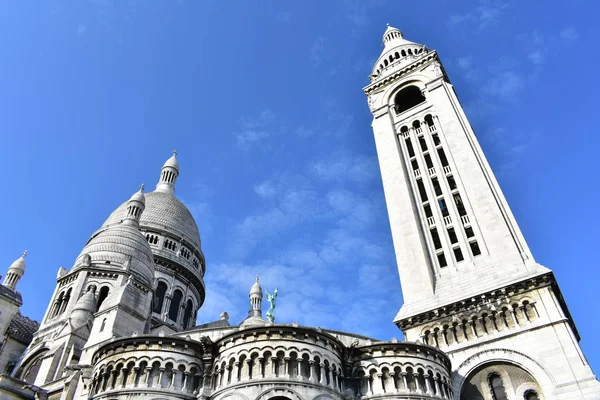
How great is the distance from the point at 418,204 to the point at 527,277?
11.3 m

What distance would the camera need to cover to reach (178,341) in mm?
26469

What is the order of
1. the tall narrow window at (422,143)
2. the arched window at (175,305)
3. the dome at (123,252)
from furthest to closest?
the arched window at (175,305) < the dome at (123,252) < the tall narrow window at (422,143)

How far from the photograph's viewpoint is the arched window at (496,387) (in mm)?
27625

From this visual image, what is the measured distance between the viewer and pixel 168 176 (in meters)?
74.7

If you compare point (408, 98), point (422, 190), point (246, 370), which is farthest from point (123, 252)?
point (408, 98)

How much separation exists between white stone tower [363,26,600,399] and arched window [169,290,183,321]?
2903 centimetres

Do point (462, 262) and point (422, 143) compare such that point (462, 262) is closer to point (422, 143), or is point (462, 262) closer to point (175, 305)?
point (422, 143)

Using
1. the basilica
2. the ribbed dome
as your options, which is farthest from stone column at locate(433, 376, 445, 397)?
the ribbed dome

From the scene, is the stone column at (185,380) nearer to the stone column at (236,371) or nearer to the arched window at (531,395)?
the stone column at (236,371)

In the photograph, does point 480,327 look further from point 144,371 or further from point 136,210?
point 136,210

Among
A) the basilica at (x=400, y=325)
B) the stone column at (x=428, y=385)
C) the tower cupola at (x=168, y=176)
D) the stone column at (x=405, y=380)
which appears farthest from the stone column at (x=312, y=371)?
the tower cupola at (x=168, y=176)

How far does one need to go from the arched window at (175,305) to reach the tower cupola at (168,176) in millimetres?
18907

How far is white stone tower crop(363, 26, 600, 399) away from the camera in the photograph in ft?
90.4

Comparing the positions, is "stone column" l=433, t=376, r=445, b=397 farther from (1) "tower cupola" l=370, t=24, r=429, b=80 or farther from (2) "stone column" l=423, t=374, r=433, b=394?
(1) "tower cupola" l=370, t=24, r=429, b=80
